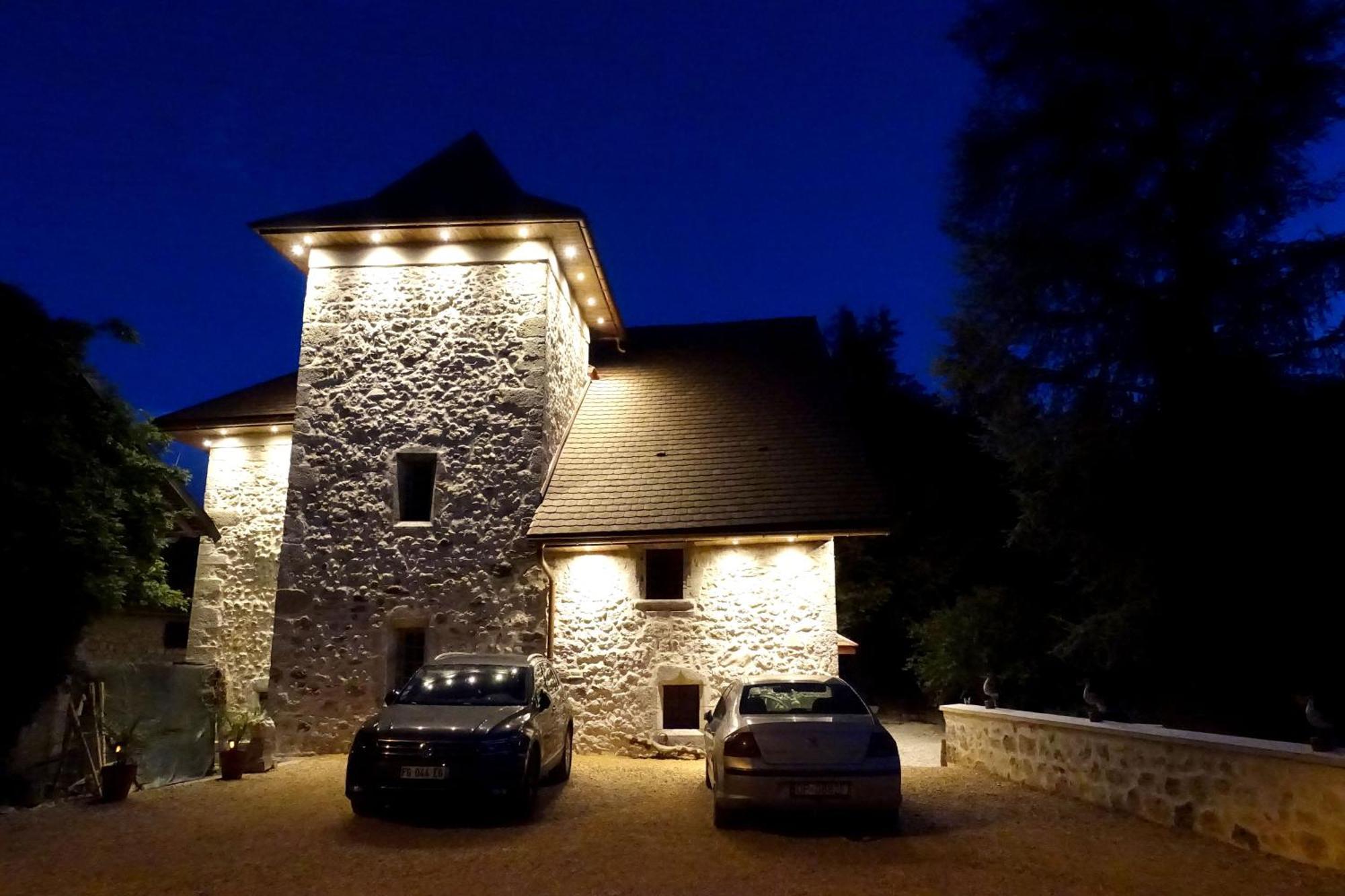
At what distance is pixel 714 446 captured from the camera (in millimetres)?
13852

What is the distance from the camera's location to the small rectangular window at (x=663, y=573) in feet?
40.9

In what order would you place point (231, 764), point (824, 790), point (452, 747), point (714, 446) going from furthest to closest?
point (714, 446), point (231, 764), point (452, 747), point (824, 790)

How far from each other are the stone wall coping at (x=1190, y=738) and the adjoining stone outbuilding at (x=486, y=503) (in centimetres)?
336

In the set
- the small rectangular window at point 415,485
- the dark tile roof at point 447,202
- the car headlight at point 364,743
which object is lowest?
the car headlight at point 364,743

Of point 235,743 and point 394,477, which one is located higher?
point 394,477

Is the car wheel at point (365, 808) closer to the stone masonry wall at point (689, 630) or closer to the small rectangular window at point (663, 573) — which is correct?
the stone masonry wall at point (689, 630)

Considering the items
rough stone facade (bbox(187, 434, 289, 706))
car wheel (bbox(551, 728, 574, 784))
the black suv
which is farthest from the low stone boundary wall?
rough stone facade (bbox(187, 434, 289, 706))

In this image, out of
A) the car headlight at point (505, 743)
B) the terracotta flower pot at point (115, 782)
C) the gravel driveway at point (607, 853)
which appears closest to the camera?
the gravel driveway at point (607, 853)

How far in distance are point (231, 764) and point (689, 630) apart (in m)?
5.97

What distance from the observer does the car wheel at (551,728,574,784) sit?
9320 millimetres

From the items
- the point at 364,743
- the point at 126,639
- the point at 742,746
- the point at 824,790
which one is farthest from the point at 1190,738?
the point at 126,639

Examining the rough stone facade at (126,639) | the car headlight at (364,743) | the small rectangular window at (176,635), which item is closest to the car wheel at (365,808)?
the car headlight at (364,743)

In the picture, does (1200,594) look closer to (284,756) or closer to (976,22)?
(976,22)

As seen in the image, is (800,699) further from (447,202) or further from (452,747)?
(447,202)
